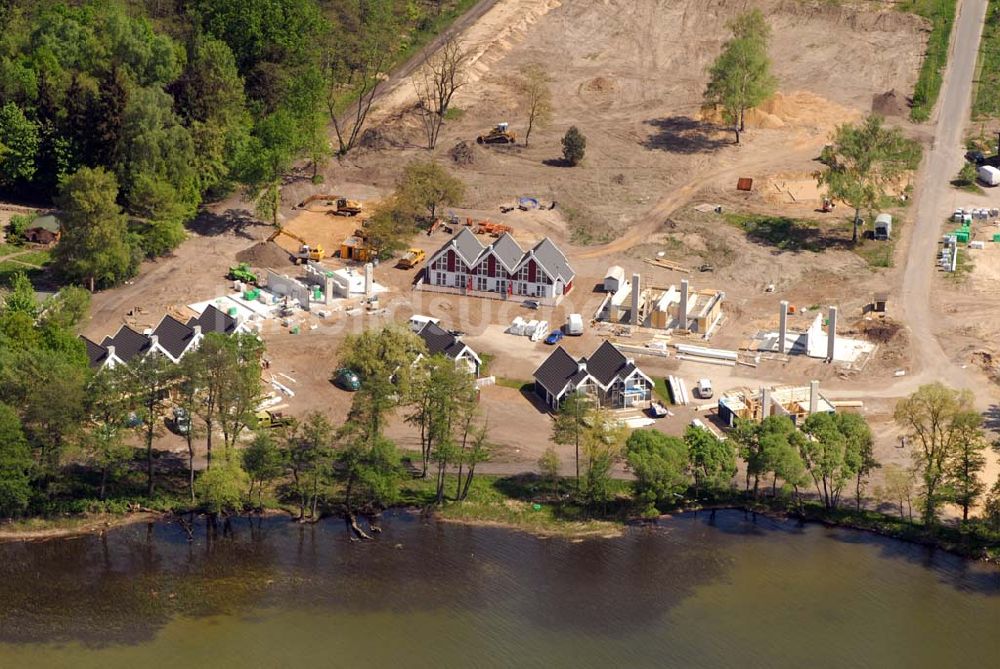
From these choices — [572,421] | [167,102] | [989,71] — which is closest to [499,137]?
[167,102]

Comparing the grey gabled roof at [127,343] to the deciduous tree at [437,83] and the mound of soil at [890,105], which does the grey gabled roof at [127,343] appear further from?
the mound of soil at [890,105]

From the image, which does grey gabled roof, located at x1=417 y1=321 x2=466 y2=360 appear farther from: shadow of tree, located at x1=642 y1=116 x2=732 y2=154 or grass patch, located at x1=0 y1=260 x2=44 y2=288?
shadow of tree, located at x1=642 y1=116 x2=732 y2=154

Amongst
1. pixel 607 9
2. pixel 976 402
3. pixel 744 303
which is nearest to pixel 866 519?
pixel 976 402

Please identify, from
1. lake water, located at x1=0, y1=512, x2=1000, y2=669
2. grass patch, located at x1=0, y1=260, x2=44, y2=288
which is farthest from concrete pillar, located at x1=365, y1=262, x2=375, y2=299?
lake water, located at x1=0, y1=512, x2=1000, y2=669

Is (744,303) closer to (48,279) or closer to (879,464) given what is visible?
(879,464)

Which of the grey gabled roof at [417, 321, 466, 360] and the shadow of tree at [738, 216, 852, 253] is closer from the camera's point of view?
the grey gabled roof at [417, 321, 466, 360]

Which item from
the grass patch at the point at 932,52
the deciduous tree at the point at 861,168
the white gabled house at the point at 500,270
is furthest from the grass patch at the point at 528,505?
the grass patch at the point at 932,52

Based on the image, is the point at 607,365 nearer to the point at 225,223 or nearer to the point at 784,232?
the point at 784,232
